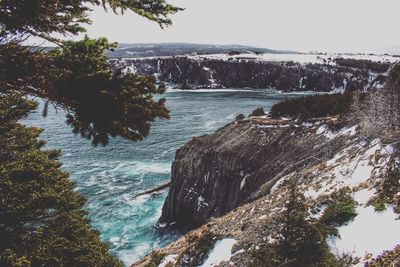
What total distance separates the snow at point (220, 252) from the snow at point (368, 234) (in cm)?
345

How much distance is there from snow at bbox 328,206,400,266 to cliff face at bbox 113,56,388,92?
119 m

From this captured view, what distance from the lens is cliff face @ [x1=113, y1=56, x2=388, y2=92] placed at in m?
127

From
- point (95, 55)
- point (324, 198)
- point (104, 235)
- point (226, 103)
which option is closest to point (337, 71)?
point (226, 103)

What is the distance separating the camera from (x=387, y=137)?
15383 millimetres

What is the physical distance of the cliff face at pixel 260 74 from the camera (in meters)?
127

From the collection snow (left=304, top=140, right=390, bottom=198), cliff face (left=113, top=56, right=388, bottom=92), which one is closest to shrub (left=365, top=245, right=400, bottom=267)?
snow (left=304, top=140, right=390, bottom=198)

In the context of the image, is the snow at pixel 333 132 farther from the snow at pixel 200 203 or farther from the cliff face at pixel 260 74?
the cliff face at pixel 260 74

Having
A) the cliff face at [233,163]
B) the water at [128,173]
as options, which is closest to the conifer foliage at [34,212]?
the cliff face at [233,163]

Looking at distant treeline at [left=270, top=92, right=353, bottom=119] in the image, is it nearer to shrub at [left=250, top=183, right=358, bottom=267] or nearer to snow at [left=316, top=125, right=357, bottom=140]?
snow at [left=316, top=125, right=357, bottom=140]

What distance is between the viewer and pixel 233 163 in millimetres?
28516

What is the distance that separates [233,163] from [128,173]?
18.3 m

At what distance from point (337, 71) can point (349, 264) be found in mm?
133988

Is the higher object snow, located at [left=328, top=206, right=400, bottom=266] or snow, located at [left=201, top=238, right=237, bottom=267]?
snow, located at [left=328, top=206, right=400, bottom=266]

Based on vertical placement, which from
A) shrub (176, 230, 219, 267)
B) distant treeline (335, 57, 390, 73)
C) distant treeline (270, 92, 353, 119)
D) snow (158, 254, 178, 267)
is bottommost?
snow (158, 254, 178, 267)
